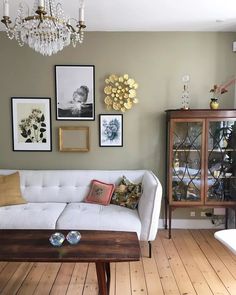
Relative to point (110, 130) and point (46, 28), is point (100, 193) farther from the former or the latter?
point (46, 28)

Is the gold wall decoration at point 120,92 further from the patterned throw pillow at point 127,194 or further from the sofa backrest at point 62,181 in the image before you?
the patterned throw pillow at point 127,194

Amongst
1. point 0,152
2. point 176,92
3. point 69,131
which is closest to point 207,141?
point 176,92

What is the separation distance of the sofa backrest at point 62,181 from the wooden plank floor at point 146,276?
0.85 meters

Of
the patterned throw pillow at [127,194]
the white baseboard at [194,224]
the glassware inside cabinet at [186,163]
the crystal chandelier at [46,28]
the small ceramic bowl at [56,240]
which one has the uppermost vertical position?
the crystal chandelier at [46,28]

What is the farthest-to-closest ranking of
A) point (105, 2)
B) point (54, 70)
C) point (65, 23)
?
point (54, 70) → point (105, 2) → point (65, 23)

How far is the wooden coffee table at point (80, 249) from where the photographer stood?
1949 mm

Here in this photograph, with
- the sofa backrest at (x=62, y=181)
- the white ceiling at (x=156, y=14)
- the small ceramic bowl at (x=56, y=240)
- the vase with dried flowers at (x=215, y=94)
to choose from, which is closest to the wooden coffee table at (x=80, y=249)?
the small ceramic bowl at (x=56, y=240)

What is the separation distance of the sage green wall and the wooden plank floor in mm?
1329

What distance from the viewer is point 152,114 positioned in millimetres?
3666

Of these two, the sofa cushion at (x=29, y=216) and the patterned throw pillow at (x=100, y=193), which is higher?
the patterned throw pillow at (x=100, y=193)

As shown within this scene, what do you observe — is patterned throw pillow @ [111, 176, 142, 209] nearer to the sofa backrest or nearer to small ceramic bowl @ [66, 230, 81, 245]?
the sofa backrest

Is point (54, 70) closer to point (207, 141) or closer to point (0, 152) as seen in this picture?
point (0, 152)

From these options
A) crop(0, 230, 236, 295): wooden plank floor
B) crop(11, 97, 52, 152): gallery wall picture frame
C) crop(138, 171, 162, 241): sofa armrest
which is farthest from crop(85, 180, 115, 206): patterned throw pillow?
crop(11, 97, 52, 152): gallery wall picture frame

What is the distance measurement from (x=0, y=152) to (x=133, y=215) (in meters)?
2.01
